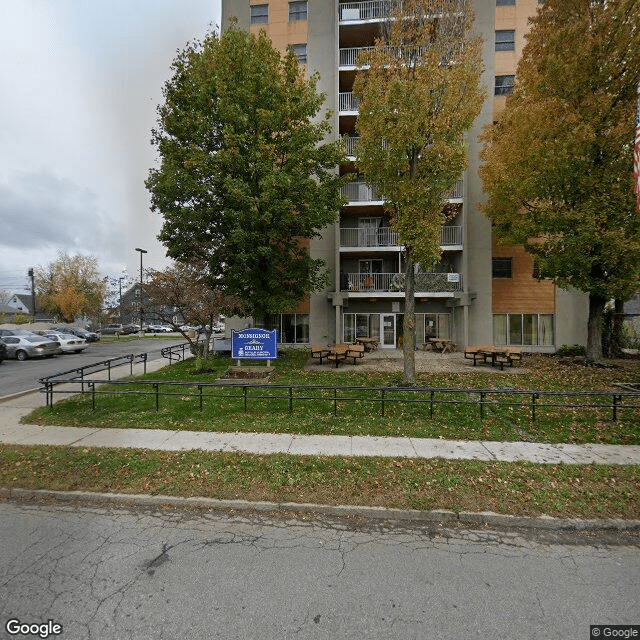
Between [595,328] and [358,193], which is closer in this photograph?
[595,328]

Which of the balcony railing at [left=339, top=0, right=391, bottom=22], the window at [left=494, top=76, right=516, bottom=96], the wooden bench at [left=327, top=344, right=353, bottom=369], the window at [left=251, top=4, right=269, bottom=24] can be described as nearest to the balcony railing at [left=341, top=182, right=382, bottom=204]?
the balcony railing at [left=339, top=0, right=391, bottom=22]

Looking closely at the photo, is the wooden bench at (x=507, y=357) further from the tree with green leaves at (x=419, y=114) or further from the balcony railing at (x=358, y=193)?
the balcony railing at (x=358, y=193)

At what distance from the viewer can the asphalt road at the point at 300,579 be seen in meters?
2.57

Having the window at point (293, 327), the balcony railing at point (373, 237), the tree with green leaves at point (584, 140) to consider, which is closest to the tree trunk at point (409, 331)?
the tree with green leaves at point (584, 140)

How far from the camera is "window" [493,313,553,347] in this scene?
20266mm

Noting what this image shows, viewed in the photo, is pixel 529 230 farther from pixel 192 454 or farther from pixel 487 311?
pixel 192 454

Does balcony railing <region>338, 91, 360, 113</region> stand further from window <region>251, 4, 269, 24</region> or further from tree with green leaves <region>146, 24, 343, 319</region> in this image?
window <region>251, 4, 269, 24</region>

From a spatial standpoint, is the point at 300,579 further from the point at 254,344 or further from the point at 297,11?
the point at 297,11

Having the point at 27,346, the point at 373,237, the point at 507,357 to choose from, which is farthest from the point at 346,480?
the point at 27,346

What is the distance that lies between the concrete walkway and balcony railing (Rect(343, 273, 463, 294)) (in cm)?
1370

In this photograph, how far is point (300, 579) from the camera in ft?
9.98

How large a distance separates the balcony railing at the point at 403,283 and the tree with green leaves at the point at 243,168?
16.5 feet

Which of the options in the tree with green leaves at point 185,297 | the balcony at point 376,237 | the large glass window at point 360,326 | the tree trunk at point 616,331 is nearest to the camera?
the tree with green leaves at point 185,297

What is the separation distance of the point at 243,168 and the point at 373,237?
31.5 feet
